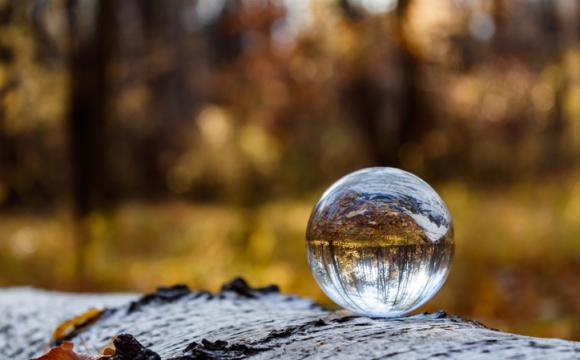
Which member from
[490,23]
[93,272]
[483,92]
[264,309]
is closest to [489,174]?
[483,92]

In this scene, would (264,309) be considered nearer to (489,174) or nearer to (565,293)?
(565,293)

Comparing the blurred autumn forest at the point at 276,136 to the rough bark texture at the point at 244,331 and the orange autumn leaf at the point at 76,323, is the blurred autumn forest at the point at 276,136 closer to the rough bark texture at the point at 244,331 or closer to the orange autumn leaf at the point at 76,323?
the rough bark texture at the point at 244,331

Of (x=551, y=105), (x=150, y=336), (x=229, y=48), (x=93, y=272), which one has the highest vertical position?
(x=229, y=48)

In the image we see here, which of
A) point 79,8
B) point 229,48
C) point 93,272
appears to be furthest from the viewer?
point 229,48

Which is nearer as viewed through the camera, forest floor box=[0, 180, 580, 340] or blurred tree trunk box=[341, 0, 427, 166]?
forest floor box=[0, 180, 580, 340]

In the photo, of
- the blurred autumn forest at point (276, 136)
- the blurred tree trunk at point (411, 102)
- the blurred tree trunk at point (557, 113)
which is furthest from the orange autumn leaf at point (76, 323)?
the blurred tree trunk at point (557, 113)

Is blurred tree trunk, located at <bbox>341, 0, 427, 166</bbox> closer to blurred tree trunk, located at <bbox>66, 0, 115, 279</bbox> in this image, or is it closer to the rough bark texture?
blurred tree trunk, located at <bbox>66, 0, 115, 279</bbox>

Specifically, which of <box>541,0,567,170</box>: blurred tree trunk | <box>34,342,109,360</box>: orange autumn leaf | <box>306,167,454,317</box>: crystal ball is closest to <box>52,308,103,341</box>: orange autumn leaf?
<box>34,342,109,360</box>: orange autumn leaf
